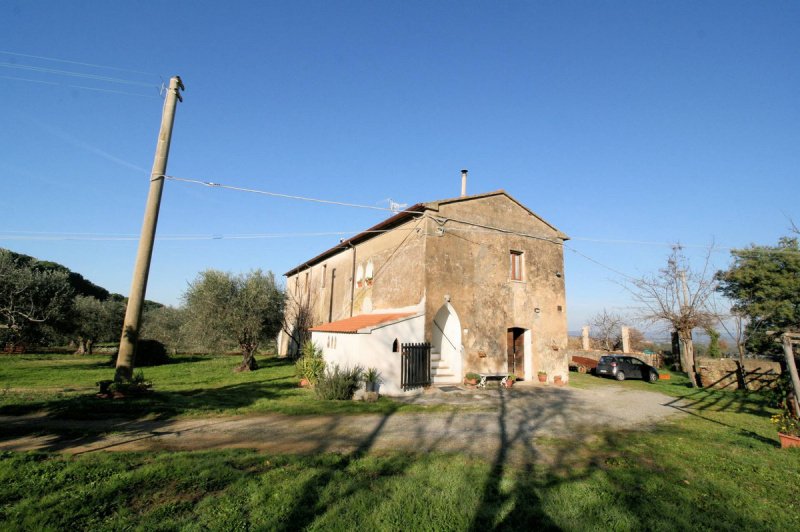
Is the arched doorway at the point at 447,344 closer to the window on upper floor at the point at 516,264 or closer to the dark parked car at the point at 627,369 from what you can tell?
the window on upper floor at the point at 516,264

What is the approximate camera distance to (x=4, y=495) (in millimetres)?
4273

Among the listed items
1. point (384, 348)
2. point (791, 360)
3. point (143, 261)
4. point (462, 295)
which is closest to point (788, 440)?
point (791, 360)

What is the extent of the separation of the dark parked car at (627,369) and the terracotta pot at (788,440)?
44.3 feet

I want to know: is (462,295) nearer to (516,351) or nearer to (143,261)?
(516,351)

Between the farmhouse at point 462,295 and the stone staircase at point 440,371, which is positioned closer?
the farmhouse at point 462,295

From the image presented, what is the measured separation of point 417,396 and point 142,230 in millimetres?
9763

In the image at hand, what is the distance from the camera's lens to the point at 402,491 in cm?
486

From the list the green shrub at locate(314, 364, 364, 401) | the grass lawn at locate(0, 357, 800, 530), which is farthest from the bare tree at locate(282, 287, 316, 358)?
the grass lawn at locate(0, 357, 800, 530)

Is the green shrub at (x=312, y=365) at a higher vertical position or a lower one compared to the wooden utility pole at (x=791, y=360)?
lower

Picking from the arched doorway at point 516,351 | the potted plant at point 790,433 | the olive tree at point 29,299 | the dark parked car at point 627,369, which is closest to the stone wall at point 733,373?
the dark parked car at point 627,369

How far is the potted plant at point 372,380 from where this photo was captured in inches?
491

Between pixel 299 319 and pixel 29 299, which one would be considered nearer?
pixel 29 299

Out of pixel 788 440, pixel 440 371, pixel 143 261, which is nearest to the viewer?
pixel 788 440

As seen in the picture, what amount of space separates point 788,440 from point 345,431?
908 cm
